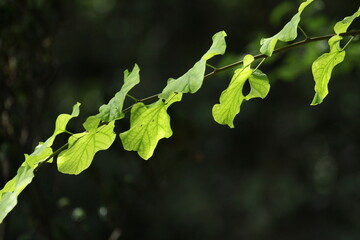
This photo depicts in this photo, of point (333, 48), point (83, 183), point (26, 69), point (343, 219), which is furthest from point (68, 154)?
point (343, 219)

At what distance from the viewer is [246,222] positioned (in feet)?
15.6

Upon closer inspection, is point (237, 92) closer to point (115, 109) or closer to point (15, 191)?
point (115, 109)

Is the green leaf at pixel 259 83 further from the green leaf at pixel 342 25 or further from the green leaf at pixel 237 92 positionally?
the green leaf at pixel 342 25

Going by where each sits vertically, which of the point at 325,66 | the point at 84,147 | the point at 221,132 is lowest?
the point at 221,132

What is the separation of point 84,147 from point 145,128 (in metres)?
0.10

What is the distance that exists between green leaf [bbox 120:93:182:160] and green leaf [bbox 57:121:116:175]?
0.10ft

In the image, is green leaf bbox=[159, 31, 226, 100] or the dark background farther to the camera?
the dark background

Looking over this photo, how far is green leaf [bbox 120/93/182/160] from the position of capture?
81cm

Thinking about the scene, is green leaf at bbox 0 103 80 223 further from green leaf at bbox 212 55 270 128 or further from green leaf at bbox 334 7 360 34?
green leaf at bbox 334 7 360 34

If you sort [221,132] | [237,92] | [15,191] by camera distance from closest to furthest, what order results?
[15,191] < [237,92] < [221,132]

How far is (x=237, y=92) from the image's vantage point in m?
0.82

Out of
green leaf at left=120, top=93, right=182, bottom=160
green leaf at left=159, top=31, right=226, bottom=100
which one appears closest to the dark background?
green leaf at left=120, top=93, right=182, bottom=160

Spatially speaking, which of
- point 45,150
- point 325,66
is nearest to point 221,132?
point 325,66

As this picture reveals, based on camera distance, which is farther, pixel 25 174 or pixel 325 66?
pixel 325 66
